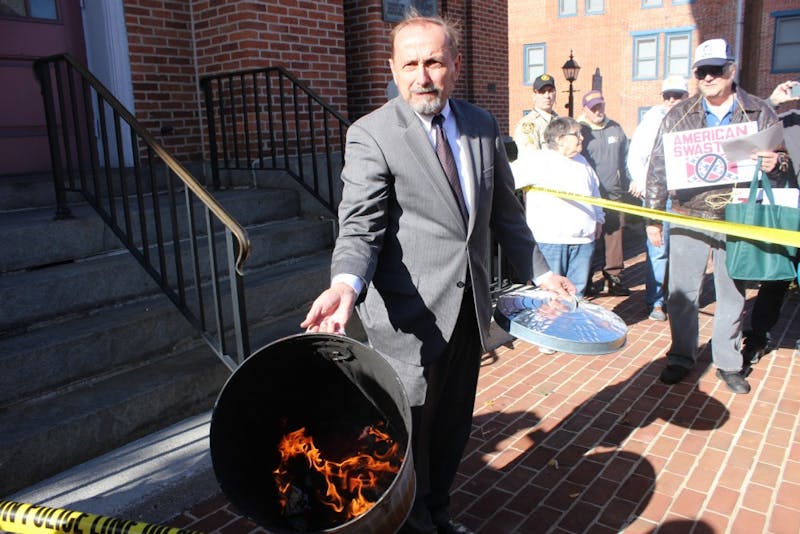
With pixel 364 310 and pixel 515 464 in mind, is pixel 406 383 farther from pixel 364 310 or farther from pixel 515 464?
pixel 515 464

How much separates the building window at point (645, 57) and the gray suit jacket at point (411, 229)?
90.3ft

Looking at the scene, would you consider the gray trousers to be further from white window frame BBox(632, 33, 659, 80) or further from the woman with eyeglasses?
white window frame BBox(632, 33, 659, 80)

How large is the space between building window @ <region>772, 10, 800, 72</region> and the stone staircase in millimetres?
24333

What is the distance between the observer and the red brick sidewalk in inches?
121

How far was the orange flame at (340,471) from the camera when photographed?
6.13 feet

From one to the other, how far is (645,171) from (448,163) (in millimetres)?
4564

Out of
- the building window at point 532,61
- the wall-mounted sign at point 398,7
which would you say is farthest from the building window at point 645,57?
the wall-mounted sign at point 398,7

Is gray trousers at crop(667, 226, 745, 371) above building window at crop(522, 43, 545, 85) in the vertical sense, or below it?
below

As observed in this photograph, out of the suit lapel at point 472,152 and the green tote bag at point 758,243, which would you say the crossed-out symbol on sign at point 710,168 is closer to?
the green tote bag at point 758,243

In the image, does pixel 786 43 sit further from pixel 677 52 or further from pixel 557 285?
pixel 557 285

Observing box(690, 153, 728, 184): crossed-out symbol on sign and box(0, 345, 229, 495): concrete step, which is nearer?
box(0, 345, 229, 495): concrete step

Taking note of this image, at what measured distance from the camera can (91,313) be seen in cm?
419

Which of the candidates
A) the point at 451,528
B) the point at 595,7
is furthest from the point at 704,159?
the point at 595,7

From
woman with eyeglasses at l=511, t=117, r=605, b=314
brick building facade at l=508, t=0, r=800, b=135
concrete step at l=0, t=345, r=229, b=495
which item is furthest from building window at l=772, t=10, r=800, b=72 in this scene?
concrete step at l=0, t=345, r=229, b=495
